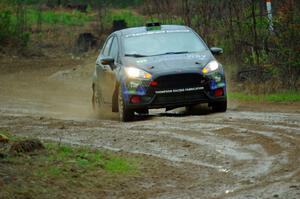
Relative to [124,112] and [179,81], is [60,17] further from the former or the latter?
[179,81]

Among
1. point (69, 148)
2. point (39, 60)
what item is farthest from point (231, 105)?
point (39, 60)

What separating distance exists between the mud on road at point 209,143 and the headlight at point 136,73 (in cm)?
75

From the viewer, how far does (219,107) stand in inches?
609

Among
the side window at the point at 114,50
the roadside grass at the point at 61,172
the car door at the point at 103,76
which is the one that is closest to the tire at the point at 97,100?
the car door at the point at 103,76

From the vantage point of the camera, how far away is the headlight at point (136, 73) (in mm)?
14992

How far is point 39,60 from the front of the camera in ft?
117

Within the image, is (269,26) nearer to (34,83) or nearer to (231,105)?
(231,105)

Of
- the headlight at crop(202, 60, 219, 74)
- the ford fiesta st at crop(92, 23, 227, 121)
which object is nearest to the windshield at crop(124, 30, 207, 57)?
the ford fiesta st at crop(92, 23, 227, 121)

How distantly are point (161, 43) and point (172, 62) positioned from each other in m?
1.01

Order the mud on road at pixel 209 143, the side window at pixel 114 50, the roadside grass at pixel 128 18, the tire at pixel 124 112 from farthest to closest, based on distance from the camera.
A: the roadside grass at pixel 128 18
the side window at pixel 114 50
the tire at pixel 124 112
the mud on road at pixel 209 143

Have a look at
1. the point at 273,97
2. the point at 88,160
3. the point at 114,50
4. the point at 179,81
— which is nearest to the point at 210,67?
the point at 179,81

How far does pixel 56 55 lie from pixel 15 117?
69.8 feet

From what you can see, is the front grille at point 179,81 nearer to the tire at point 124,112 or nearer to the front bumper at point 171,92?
the front bumper at point 171,92

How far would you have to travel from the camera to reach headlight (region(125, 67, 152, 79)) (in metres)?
15.0
